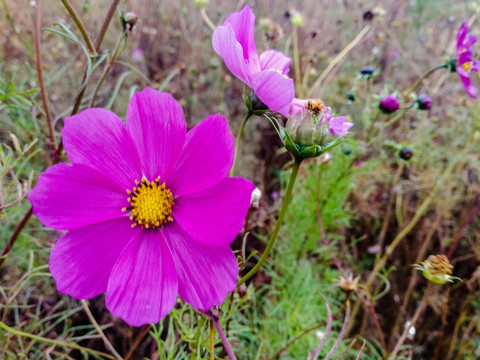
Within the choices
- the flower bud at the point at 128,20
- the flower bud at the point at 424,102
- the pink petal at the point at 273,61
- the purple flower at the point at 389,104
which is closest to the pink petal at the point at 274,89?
the pink petal at the point at 273,61

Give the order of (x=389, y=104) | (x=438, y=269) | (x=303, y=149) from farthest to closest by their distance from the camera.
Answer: (x=389, y=104)
(x=438, y=269)
(x=303, y=149)

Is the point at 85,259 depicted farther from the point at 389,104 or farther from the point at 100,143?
the point at 389,104

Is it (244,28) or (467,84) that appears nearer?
(244,28)

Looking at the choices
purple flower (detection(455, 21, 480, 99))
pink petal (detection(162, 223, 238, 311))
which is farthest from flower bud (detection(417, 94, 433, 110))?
pink petal (detection(162, 223, 238, 311))

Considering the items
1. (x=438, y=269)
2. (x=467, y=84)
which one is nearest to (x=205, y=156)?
(x=438, y=269)

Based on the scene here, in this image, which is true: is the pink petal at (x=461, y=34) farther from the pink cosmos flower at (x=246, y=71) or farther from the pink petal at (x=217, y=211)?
the pink petal at (x=217, y=211)

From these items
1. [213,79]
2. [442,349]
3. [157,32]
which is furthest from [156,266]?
[157,32]

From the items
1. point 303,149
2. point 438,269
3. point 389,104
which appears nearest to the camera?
point 303,149
